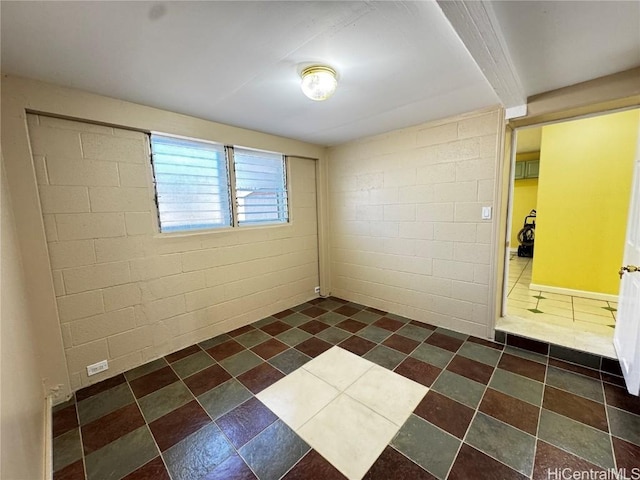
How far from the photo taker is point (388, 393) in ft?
6.24

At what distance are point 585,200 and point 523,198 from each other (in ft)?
12.0

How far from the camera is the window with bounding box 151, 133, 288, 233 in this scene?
96.0 inches

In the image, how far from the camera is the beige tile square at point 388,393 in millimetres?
1729

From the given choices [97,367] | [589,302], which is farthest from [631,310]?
[97,367]

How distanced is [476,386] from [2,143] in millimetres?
3655

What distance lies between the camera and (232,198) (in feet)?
9.56

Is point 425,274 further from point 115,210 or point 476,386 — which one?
point 115,210

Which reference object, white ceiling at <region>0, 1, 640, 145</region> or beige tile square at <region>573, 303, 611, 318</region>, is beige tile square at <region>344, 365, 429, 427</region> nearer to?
white ceiling at <region>0, 1, 640, 145</region>

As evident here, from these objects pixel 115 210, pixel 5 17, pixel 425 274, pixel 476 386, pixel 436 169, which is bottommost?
pixel 476 386

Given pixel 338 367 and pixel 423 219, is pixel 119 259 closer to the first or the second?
pixel 338 367

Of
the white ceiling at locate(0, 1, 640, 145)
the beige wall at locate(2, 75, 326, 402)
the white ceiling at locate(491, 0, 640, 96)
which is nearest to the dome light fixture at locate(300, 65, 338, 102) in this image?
the white ceiling at locate(0, 1, 640, 145)

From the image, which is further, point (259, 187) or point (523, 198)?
point (523, 198)

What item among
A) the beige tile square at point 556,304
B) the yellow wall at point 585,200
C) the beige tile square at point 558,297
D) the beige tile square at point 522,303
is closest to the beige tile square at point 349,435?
the beige tile square at point 522,303

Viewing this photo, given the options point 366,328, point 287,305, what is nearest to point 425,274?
point 366,328
